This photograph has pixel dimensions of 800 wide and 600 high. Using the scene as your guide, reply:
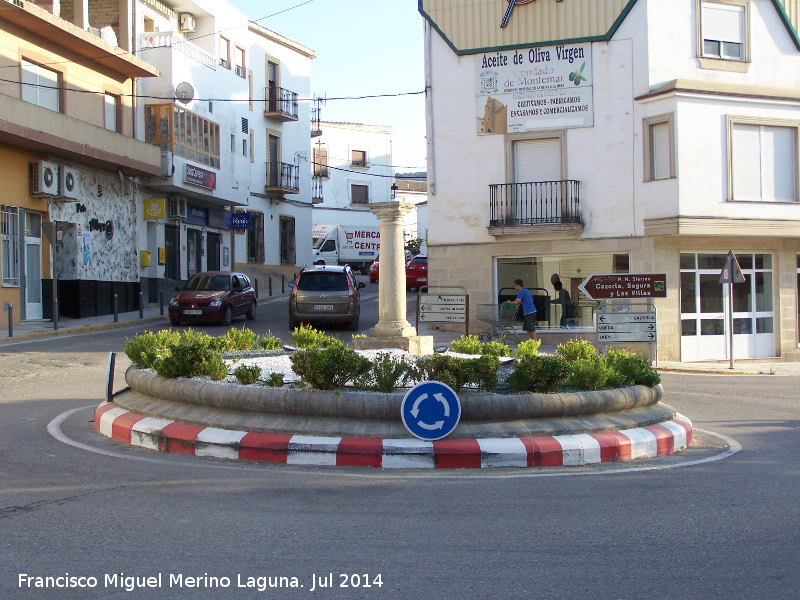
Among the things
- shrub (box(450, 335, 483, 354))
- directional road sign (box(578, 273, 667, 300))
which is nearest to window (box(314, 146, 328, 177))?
directional road sign (box(578, 273, 667, 300))

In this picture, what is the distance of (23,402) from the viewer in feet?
37.0

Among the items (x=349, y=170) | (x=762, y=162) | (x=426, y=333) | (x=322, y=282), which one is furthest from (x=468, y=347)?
(x=349, y=170)

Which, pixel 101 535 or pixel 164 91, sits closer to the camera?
pixel 101 535

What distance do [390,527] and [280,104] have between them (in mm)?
36984

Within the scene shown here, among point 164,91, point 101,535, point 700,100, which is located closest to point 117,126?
point 164,91

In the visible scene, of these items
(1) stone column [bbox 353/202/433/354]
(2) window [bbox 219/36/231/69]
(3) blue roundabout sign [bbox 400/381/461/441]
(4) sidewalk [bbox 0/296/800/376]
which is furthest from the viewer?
(2) window [bbox 219/36/231/69]

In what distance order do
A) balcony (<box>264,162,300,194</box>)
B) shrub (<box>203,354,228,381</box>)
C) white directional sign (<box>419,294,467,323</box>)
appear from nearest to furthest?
shrub (<box>203,354,228,381</box>) → white directional sign (<box>419,294,467,323</box>) → balcony (<box>264,162,300,194</box>)

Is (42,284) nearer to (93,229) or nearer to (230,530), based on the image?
(93,229)

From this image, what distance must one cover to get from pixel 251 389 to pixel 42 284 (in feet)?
61.4

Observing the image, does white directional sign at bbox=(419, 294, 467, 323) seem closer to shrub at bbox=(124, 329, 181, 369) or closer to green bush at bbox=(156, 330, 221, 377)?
shrub at bbox=(124, 329, 181, 369)

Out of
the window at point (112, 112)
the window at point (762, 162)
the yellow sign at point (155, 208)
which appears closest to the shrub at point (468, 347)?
the window at point (762, 162)

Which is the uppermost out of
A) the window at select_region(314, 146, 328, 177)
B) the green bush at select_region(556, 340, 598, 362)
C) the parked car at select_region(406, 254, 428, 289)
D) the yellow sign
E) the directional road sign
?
the window at select_region(314, 146, 328, 177)

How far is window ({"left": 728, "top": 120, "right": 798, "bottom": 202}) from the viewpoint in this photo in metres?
20.2

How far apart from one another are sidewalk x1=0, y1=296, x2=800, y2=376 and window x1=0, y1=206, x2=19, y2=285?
1.32 metres
